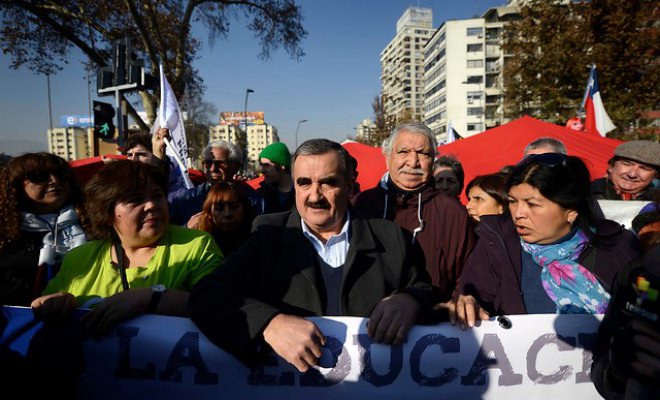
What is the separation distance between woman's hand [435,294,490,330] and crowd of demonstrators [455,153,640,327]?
32mm

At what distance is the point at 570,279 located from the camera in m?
1.81

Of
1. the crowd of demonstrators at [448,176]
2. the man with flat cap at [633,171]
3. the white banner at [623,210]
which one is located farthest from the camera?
the crowd of demonstrators at [448,176]

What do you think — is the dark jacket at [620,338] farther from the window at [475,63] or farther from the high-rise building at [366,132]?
the window at [475,63]

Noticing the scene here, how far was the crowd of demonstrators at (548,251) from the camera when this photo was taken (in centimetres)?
181

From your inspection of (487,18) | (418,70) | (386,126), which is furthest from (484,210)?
(418,70)

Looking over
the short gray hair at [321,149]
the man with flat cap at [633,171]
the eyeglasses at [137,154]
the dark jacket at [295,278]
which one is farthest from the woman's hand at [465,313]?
the eyeglasses at [137,154]

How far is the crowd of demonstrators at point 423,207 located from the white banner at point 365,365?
715 millimetres

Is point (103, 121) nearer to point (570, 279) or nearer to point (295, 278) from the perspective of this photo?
point (295, 278)

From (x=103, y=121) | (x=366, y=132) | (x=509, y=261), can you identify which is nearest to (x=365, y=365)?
(x=509, y=261)

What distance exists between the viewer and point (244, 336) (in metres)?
1.50

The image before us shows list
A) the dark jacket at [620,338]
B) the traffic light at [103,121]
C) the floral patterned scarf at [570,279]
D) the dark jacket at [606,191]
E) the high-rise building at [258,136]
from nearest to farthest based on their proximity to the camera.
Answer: the dark jacket at [620,338]
the floral patterned scarf at [570,279]
the dark jacket at [606,191]
the traffic light at [103,121]
the high-rise building at [258,136]

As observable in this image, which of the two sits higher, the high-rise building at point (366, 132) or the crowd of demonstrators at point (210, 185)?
the high-rise building at point (366, 132)

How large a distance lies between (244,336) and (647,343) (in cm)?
122

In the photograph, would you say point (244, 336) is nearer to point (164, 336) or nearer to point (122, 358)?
point (164, 336)
